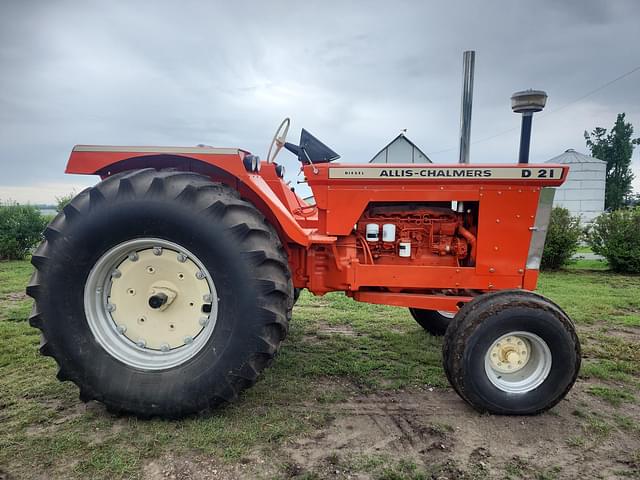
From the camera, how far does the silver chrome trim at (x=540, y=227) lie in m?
2.86

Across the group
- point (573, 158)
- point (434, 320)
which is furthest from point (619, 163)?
point (434, 320)

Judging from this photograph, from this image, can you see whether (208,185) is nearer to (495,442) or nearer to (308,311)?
(495,442)

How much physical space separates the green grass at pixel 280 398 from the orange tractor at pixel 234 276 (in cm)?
20

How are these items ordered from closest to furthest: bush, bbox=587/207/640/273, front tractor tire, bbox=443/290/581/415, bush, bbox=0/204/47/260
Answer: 1. front tractor tire, bbox=443/290/581/415
2. bush, bbox=587/207/640/273
3. bush, bbox=0/204/47/260

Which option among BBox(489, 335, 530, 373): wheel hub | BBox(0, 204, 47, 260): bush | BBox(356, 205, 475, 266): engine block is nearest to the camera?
BBox(489, 335, 530, 373): wheel hub

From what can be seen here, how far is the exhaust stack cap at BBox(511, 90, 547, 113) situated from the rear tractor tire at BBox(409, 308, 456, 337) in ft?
6.50

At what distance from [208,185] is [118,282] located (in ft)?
2.69

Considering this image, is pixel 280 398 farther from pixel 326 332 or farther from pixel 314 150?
pixel 314 150

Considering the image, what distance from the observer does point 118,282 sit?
8.43 feet

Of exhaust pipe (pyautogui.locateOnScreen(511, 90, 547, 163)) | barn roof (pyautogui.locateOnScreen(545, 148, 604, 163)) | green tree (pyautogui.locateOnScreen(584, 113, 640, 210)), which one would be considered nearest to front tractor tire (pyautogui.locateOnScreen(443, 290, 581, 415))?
exhaust pipe (pyautogui.locateOnScreen(511, 90, 547, 163))

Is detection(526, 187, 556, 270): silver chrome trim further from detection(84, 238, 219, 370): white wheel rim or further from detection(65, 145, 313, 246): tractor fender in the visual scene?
detection(84, 238, 219, 370): white wheel rim

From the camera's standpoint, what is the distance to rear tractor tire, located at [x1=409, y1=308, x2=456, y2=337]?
399 centimetres

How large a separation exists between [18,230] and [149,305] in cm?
887

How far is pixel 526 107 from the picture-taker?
8.88 feet
